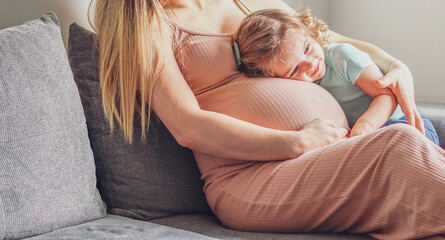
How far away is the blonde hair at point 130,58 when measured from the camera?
1.31 m

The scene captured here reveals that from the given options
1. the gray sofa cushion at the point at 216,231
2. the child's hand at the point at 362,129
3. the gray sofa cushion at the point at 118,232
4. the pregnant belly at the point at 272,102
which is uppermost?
the pregnant belly at the point at 272,102

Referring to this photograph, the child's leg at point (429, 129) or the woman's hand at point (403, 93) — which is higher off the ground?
the woman's hand at point (403, 93)

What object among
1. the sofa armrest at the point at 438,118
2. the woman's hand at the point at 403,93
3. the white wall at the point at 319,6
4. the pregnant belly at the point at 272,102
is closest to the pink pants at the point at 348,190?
the pregnant belly at the point at 272,102

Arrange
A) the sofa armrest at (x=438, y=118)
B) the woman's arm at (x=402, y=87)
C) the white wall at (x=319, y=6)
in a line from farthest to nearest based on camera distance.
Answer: the white wall at (x=319, y=6) < the sofa armrest at (x=438, y=118) < the woman's arm at (x=402, y=87)

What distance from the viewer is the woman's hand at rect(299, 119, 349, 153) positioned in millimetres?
1257

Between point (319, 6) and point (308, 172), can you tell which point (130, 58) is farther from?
point (319, 6)

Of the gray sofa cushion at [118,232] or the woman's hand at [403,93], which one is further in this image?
the woman's hand at [403,93]

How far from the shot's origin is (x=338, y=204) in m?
1.09

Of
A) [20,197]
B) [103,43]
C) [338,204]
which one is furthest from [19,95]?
[338,204]

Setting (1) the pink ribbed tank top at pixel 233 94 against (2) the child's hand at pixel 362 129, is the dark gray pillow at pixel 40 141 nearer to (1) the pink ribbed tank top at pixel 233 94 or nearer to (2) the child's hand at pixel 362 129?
(1) the pink ribbed tank top at pixel 233 94

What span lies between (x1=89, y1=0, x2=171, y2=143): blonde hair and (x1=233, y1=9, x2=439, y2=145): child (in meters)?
0.24

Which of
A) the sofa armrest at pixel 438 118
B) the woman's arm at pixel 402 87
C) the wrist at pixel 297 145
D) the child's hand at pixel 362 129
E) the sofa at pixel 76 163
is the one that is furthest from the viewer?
the sofa armrest at pixel 438 118

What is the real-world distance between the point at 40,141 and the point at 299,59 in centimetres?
70

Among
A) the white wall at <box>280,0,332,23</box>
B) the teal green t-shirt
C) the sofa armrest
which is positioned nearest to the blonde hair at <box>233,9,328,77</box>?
the teal green t-shirt
